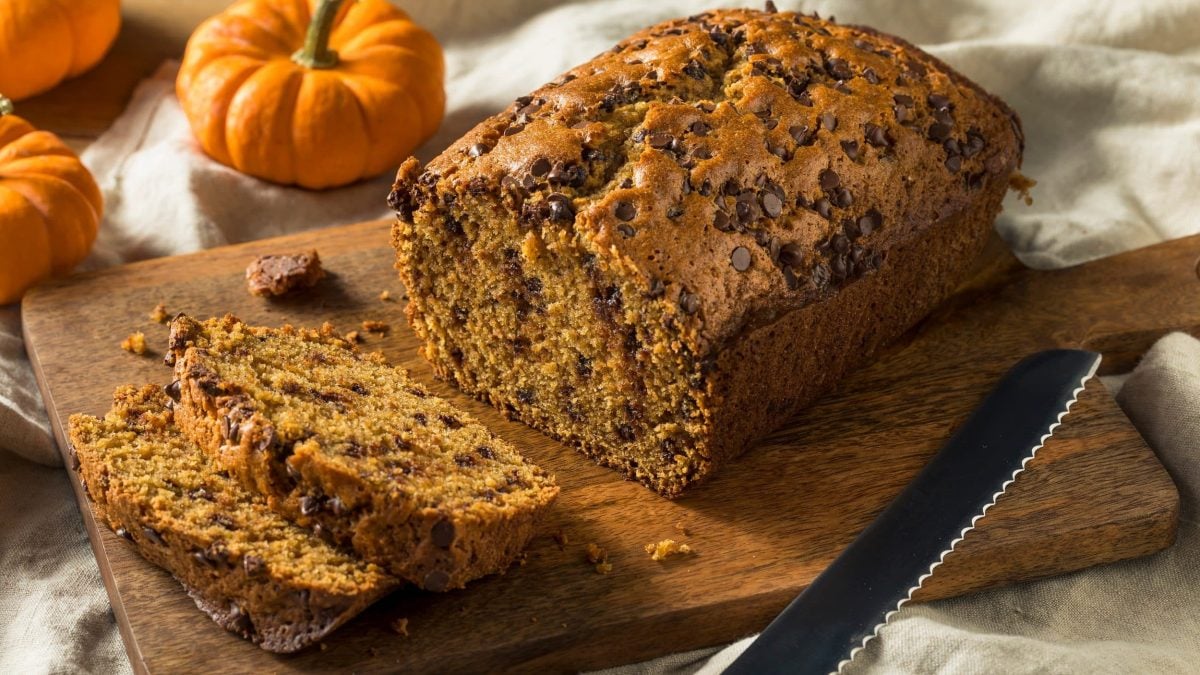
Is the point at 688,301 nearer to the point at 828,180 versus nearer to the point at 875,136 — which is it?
the point at 828,180

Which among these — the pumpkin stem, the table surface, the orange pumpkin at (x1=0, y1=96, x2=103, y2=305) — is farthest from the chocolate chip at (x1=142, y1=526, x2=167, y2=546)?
the table surface

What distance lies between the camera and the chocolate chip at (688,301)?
11.2 feet

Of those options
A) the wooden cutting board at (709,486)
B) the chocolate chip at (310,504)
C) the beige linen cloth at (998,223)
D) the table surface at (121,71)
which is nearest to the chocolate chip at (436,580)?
the wooden cutting board at (709,486)

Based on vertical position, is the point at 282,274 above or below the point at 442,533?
below

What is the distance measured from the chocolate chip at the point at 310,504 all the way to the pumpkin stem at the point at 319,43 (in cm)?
246

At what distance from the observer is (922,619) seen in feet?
11.0

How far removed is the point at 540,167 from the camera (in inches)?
143

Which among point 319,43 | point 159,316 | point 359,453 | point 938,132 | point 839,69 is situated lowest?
point 159,316

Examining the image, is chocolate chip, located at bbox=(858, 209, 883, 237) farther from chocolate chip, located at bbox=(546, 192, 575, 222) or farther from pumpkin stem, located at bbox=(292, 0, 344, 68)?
pumpkin stem, located at bbox=(292, 0, 344, 68)

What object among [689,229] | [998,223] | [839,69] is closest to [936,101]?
[839,69]

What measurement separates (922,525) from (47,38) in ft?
13.1

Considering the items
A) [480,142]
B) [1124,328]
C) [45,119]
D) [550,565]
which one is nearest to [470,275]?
[480,142]

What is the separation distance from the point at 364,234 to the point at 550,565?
1.85 metres

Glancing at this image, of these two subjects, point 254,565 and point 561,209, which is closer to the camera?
point 254,565
